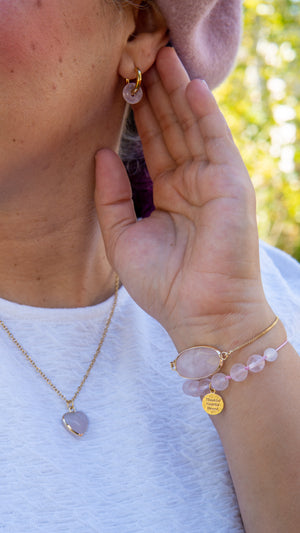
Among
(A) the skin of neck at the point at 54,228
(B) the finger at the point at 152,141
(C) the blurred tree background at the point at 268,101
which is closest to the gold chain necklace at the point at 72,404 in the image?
(A) the skin of neck at the point at 54,228

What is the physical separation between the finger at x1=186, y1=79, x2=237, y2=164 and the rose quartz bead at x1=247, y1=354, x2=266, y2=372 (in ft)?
1.68

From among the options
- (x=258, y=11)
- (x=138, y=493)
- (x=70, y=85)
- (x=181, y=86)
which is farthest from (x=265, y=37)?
(x=138, y=493)

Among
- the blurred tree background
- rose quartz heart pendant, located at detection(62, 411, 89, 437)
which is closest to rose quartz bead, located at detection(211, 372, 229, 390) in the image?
rose quartz heart pendant, located at detection(62, 411, 89, 437)

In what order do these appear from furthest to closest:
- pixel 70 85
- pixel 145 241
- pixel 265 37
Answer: pixel 265 37
pixel 145 241
pixel 70 85

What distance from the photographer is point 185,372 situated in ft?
4.63

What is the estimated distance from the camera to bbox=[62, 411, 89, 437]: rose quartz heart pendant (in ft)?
4.36

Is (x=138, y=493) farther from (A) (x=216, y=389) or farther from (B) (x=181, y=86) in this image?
(B) (x=181, y=86)

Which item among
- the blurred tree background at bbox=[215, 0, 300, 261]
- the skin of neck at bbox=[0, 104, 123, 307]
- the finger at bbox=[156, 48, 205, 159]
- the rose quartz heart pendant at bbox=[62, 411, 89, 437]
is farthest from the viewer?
the blurred tree background at bbox=[215, 0, 300, 261]

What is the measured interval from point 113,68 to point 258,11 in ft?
13.3

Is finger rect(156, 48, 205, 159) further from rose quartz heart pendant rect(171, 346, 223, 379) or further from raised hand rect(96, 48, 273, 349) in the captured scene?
rose quartz heart pendant rect(171, 346, 223, 379)

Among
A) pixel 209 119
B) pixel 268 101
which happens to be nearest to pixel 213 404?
pixel 209 119

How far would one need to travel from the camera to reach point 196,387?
1420mm

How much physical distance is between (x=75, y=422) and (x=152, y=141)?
2.66 feet

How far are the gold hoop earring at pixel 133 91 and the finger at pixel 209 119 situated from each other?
0.13 metres
